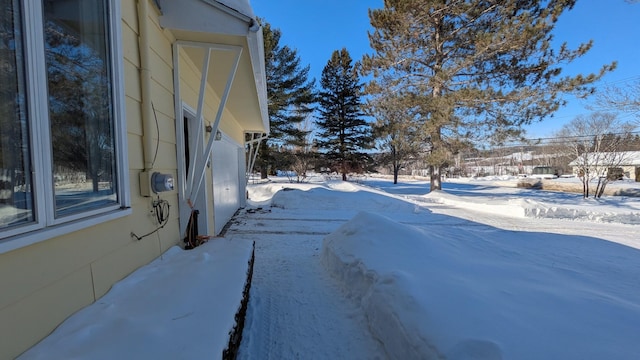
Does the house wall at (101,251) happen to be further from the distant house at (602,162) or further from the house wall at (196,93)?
the distant house at (602,162)

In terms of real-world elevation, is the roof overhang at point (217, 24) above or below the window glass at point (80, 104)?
above

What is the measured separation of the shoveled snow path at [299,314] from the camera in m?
2.05

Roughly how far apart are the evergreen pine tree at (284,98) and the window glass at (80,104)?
16.6 m

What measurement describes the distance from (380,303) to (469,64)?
11.7 metres

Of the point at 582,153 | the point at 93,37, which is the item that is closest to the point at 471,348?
the point at 93,37

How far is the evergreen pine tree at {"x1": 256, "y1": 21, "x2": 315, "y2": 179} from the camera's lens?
59.7 feet

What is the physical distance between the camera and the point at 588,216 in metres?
7.86

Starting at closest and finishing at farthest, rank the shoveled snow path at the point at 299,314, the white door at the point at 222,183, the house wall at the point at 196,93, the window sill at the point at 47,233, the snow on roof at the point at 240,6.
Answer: the window sill at the point at 47,233 → the shoveled snow path at the point at 299,314 → the snow on roof at the point at 240,6 → the house wall at the point at 196,93 → the white door at the point at 222,183

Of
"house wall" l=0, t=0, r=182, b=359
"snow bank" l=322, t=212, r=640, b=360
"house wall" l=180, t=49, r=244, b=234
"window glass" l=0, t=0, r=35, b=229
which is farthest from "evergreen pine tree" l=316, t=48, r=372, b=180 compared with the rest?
"window glass" l=0, t=0, r=35, b=229

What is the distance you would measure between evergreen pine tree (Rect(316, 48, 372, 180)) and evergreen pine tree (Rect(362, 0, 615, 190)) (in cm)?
885

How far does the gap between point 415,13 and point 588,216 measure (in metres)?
9.18

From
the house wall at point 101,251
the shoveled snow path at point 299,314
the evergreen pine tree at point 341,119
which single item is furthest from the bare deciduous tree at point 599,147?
the house wall at point 101,251

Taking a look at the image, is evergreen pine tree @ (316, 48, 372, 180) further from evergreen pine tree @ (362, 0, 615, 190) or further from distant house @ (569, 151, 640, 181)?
distant house @ (569, 151, 640, 181)

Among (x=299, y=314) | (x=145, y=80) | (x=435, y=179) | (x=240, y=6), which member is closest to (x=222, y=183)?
(x=145, y=80)
